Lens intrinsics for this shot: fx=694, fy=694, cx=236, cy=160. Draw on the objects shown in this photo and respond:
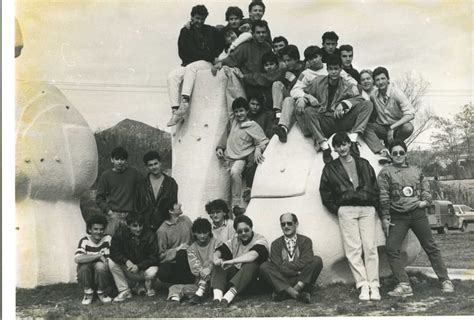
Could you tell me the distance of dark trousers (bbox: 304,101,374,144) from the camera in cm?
776

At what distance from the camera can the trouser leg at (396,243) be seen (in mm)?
7371

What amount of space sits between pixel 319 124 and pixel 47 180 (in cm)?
336

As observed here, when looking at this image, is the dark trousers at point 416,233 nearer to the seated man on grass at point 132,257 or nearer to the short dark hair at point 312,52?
the short dark hair at point 312,52

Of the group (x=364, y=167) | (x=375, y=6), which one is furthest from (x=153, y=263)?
(x=375, y=6)

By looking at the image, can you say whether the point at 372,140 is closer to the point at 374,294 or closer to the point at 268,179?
the point at 268,179

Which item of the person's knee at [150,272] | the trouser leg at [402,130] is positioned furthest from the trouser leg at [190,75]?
the trouser leg at [402,130]

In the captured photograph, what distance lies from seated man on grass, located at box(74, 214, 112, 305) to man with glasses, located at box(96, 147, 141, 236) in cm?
49

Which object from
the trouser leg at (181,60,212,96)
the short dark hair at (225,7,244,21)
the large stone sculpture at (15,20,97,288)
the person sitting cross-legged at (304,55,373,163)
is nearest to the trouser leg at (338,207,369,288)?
the person sitting cross-legged at (304,55,373,163)

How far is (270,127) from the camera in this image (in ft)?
27.4

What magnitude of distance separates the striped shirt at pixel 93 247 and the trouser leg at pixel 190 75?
7.54ft

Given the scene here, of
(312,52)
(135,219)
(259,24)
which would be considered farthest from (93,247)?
(259,24)

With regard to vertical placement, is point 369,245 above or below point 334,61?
below

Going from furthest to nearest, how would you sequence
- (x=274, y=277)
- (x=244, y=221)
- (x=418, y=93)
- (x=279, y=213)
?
(x=418, y=93) < (x=279, y=213) < (x=244, y=221) < (x=274, y=277)

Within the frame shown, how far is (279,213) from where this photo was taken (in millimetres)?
7699
